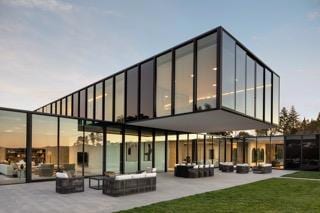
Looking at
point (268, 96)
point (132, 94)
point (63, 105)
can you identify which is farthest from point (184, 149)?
point (63, 105)

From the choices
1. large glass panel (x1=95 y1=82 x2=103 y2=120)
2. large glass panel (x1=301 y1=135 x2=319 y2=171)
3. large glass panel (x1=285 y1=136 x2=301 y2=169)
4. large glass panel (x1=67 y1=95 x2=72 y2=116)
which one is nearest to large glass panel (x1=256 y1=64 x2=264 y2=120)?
large glass panel (x1=95 y1=82 x2=103 y2=120)

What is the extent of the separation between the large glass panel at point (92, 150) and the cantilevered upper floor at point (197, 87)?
2164mm

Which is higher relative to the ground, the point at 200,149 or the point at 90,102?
the point at 90,102

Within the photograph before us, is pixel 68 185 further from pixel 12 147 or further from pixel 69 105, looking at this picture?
pixel 69 105

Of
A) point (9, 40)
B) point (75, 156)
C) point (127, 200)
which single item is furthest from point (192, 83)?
point (9, 40)

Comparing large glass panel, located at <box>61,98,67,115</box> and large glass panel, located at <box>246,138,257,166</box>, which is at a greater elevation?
large glass panel, located at <box>61,98,67,115</box>

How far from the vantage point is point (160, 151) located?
67.7 feet

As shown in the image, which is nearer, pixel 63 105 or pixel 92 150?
pixel 92 150

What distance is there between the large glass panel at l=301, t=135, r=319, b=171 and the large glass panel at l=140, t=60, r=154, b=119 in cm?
1746

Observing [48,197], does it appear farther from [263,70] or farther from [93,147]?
[263,70]

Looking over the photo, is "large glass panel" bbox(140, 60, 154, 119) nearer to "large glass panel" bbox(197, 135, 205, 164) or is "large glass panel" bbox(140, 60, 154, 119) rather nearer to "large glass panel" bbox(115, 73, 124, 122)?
"large glass panel" bbox(115, 73, 124, 122)

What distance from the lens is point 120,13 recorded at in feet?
50.8

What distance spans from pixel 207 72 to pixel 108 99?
935cm

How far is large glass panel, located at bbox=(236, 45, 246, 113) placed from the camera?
1408 centimetres
